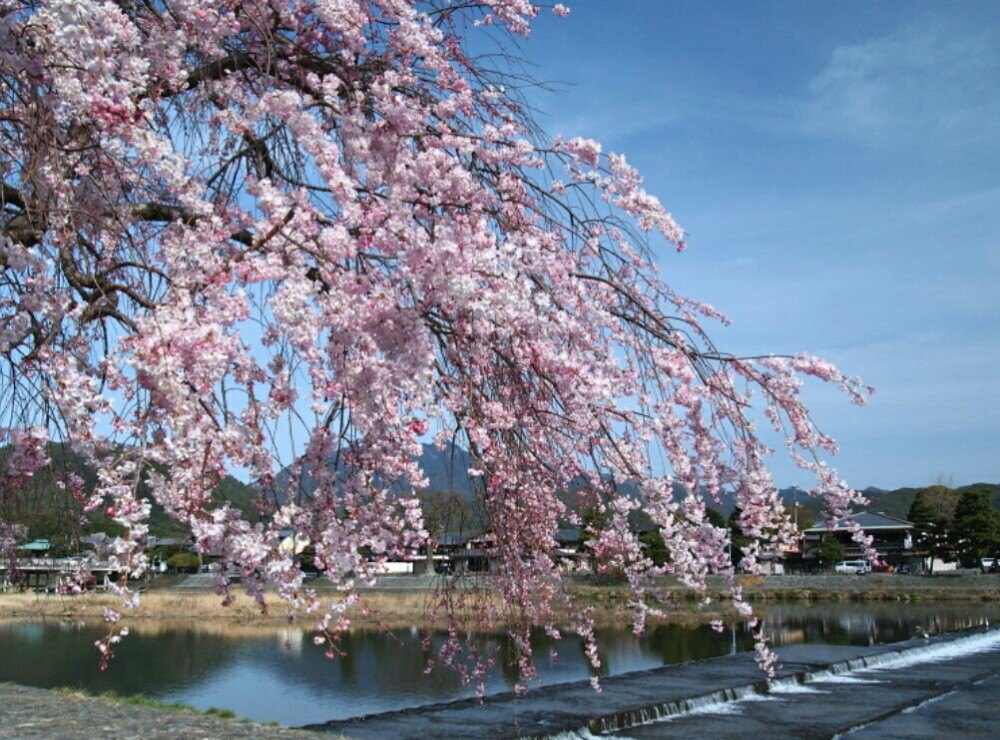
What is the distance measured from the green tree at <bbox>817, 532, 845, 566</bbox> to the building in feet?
1.53

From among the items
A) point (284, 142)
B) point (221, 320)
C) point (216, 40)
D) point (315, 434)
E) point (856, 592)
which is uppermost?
point (216, 40)

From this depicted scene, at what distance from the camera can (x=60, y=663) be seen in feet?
61.7

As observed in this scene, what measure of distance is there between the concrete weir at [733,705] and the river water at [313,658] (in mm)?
1092

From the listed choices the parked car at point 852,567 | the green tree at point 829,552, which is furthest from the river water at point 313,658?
the parked car at point 852,567

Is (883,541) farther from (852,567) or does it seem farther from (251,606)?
(251,606)

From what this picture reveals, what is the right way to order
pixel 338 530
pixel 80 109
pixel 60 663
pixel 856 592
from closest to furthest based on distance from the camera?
pixel 80 109, pixel 338 530, pixel 60 663, pixel 856 592

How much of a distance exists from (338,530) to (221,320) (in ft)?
2.89

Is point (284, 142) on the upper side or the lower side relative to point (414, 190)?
upper

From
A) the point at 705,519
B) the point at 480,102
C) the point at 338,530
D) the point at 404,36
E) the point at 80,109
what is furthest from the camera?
the point at 705,519

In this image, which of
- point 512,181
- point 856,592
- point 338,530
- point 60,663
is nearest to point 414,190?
point 512,181

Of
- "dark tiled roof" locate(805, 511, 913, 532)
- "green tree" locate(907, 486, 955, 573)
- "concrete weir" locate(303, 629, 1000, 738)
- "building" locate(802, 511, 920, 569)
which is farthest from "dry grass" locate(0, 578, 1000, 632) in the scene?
"dark tiled roof" locate(805, 511, 913, 532)

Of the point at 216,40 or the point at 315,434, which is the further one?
the point at 216,40

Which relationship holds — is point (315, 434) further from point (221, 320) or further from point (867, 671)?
point (867, 671)

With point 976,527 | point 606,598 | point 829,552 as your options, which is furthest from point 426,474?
point 829,552
